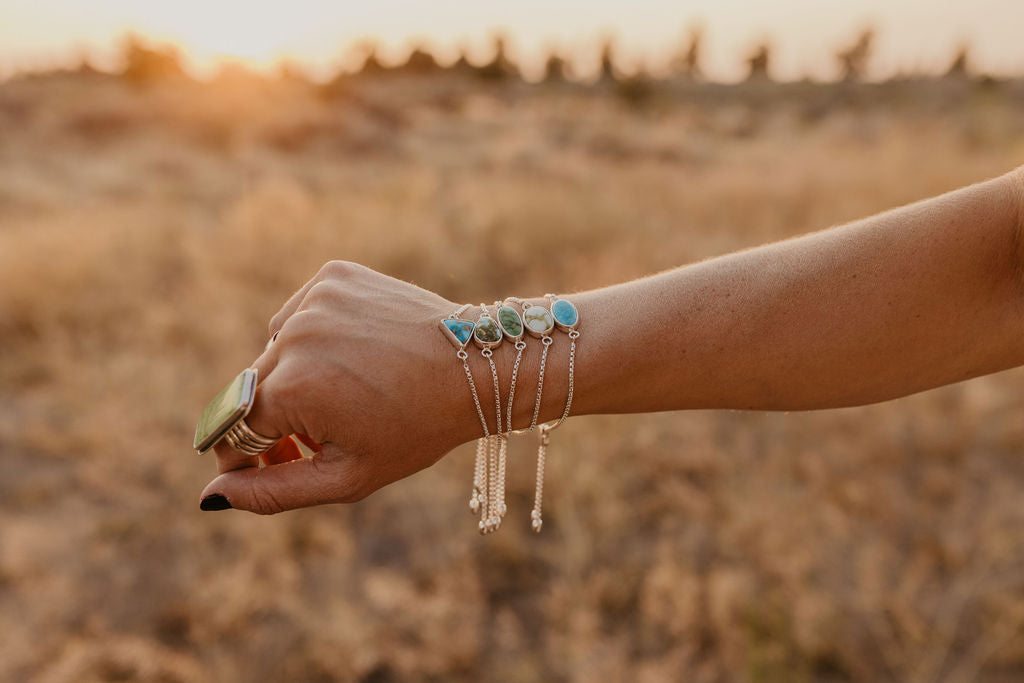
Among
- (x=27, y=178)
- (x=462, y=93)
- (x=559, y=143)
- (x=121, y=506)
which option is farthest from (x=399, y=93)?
(x=121, y=506)

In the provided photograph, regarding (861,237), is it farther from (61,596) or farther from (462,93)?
(462,93)

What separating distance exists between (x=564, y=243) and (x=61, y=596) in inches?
180

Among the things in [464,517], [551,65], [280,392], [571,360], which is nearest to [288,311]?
[280,392]

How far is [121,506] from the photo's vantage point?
3.15 metres

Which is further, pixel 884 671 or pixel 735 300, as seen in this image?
pixel 884 671

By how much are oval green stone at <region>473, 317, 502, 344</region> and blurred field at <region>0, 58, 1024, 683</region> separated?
64.0 inches

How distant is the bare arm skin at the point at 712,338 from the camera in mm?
1146

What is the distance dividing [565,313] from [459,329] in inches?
9.0

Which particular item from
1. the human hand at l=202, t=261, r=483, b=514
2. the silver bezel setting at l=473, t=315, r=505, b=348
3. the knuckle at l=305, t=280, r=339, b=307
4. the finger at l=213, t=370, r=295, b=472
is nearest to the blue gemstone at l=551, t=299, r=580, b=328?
the silver bezel setting at l=473, t=315, r=505, b=348

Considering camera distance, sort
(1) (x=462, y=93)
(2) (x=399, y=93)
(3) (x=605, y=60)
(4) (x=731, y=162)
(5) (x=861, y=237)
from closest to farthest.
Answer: (5) (x=861, y=237), (4) (x=731, y=162), (2) (x=399, y=93), (1) (x=462, y=93), (3) (x=605, y=60)

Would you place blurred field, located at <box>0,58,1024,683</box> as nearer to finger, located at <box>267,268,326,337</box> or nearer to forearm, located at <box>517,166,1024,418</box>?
forearm, located at <box>517,166,1024,418</box>

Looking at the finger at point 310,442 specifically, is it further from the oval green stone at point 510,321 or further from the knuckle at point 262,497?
the oval green stone at point 510,321

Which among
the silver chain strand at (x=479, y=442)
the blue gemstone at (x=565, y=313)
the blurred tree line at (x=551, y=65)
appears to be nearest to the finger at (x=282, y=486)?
the silver chain strand at (x=479, y=442)

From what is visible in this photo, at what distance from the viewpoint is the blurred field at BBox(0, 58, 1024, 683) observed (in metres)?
2.37
